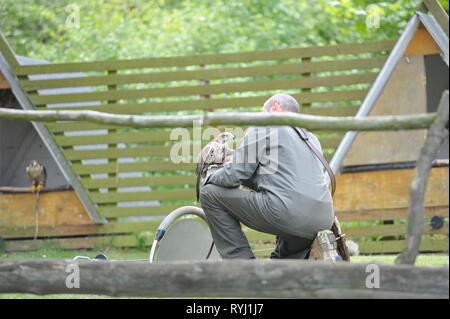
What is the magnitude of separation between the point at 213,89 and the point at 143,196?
1.44m

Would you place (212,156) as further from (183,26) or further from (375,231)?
(183,26)

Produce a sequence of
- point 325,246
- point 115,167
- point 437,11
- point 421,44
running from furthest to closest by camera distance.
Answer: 1. point 115,167
2. point 421,44
3. point 437,11
4. point 325,246

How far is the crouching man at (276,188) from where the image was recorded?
5012mm

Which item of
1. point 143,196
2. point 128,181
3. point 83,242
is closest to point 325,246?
point 143,196

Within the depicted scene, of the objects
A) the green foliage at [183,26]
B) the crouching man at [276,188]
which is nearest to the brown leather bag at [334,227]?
the crouching man at [276,188]

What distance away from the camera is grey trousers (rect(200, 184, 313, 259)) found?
5180 millimetres

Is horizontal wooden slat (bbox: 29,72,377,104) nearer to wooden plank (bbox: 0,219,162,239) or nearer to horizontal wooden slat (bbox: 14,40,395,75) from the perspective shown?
horizontal wooden slat (bbox: 14,40,395,75)

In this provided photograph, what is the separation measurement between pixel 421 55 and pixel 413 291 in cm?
530

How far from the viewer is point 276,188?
16.5 feet

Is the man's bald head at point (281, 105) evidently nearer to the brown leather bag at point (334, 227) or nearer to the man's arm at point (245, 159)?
the brown leather bag at point (334, 227)

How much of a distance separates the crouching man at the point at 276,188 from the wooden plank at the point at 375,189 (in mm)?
3242

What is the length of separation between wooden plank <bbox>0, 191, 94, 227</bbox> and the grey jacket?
14.6 feet

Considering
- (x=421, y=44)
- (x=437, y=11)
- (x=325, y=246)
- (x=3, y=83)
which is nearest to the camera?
(x=325, y=246)

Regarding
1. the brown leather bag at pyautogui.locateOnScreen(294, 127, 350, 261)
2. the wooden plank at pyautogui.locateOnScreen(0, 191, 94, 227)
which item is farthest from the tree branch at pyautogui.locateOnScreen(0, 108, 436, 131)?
the wooden plank at pyautogui.locateOnScreen(0, 191, 94, 227)
